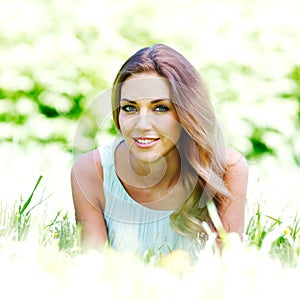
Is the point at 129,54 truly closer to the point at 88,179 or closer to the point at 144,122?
the point at 88,179

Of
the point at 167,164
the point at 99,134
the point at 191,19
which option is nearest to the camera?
the point at 167,164

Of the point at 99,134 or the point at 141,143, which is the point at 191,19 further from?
the point at 141,143

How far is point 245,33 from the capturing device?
5059 millimetres

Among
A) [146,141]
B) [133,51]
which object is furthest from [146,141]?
[133,51]

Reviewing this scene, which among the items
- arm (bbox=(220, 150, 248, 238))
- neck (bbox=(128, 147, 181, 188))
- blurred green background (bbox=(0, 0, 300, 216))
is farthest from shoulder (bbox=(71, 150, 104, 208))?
blurred green background (bbox=(0, 0, 300, 216))

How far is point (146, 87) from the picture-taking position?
8.11 ft

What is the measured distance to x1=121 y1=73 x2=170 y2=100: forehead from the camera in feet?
8.05

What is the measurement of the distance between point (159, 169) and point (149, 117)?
1.10ft

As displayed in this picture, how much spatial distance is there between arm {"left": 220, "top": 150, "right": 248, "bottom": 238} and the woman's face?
266mm

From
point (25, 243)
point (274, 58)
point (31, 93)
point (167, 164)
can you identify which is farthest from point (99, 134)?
point (25, 243)

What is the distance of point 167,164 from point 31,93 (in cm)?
259

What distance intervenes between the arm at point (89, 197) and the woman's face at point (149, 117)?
0.90 ft

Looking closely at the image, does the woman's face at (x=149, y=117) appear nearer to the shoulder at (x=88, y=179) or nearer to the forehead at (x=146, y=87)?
the forehead at (x=146, y=87)

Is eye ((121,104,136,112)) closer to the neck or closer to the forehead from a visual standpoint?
the forehead
